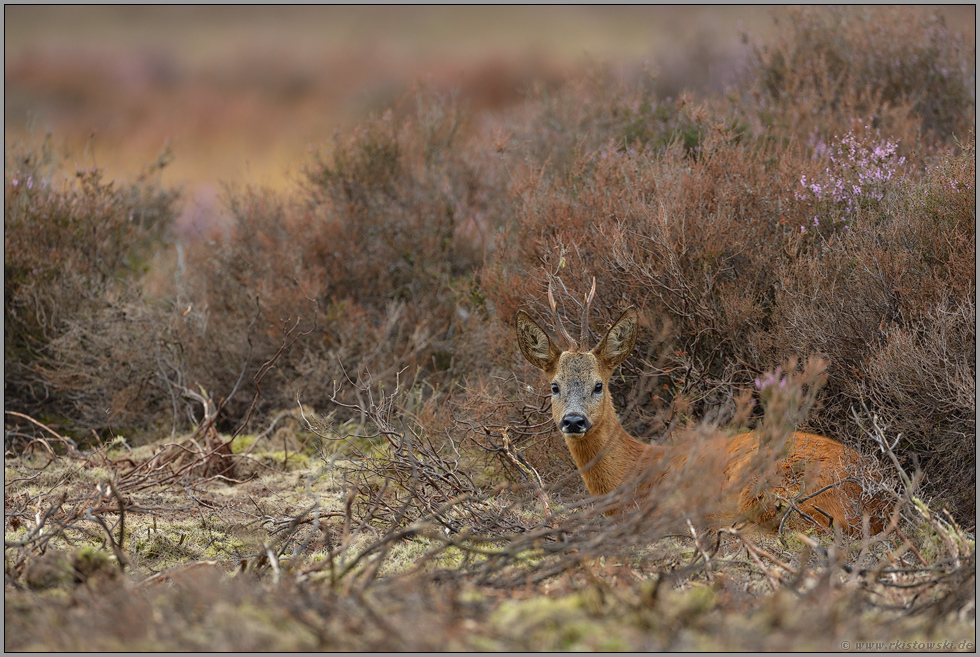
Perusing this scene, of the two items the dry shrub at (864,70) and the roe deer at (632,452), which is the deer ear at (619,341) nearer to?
the roe deer at (632,452)

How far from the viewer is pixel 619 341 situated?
5.56 meters

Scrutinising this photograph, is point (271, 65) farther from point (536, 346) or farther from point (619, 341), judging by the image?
point (619, 341)

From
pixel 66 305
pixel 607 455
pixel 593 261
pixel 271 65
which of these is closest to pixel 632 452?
pixel 607 455

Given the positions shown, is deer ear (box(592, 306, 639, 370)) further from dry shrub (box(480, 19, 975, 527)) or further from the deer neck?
the deer neck

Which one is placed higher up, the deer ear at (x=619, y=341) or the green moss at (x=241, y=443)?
the deer ear at (x=619, y=341)

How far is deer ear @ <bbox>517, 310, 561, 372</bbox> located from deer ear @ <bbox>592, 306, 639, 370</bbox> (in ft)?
0.90

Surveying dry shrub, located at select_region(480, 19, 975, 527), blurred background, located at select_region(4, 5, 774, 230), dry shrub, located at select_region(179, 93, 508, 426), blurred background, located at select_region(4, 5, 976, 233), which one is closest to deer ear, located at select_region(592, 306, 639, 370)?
dry shrub, located at select_region(480, 19, 975, 527)

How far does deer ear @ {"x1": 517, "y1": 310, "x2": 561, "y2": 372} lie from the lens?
18.3ft

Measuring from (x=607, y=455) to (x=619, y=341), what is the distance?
69 cm

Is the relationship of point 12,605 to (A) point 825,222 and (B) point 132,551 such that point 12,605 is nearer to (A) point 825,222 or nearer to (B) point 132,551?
(B) point 132,551

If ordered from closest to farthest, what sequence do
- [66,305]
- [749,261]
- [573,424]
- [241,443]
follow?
[573,424], [749,261], [241,443], [66,305]

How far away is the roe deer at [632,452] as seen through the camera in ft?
16.7

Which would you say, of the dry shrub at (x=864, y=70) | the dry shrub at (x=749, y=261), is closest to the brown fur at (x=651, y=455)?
the dry shrub at (x=749, y=261)

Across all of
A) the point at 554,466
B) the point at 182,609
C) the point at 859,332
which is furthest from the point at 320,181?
the point at 182,609
